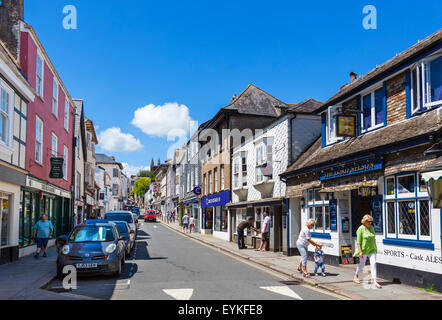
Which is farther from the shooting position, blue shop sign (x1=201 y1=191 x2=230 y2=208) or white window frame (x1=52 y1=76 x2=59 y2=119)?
blue shop sign (x1=201 y1=191 x2=230 y2=208)

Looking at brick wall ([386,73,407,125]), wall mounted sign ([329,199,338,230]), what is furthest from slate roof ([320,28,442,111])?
wall mounted sign ([329,199,338,230])

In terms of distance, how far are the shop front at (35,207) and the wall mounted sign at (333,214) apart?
11574mm

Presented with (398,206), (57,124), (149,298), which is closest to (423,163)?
(398,206)

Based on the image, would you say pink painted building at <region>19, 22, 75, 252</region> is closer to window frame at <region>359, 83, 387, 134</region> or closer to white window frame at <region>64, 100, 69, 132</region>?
white window frame at <region>64, 100, 69, 132</region>

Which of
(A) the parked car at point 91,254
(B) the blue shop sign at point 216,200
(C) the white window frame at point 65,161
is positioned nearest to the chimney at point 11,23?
(A) the parked car at point 91,254

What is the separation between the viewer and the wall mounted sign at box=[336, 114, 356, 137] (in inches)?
563

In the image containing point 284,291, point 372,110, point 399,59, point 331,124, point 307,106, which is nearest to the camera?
point 284,291

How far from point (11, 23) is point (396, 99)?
1486 cm

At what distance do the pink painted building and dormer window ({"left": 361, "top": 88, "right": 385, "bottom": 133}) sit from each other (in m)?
12.7

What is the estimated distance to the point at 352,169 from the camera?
1291 centimetres

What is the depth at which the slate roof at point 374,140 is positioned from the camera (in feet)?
33.4

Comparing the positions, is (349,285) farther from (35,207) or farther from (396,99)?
(35,207)

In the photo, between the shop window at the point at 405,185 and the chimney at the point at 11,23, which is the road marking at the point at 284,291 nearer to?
the shop window at the point at 405,185

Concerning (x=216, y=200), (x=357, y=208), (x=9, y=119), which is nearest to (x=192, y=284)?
(x=357, y=208)
